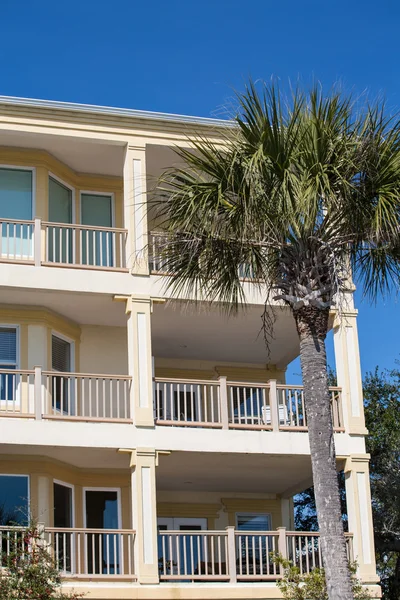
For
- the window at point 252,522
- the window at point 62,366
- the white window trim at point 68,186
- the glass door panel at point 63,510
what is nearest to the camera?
the glass door panel at point 63,510

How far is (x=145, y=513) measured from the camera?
21.1m

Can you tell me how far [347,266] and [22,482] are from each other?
29.0 ft

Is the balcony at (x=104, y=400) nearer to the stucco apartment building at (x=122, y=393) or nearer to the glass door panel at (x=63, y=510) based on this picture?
the stucco apartment building at (x=122, y=393)

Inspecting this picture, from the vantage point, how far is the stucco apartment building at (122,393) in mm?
21469

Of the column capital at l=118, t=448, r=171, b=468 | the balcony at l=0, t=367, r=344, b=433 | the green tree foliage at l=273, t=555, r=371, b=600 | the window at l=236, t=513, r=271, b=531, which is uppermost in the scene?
the balcony at l=0, t=367, r=344, b=433

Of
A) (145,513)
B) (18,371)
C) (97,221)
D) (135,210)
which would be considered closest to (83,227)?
(135,210)

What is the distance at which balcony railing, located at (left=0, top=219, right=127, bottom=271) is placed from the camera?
A: 906 inches

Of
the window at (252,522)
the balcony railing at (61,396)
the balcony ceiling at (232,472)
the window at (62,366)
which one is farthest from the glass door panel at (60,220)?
the window at (252,522)

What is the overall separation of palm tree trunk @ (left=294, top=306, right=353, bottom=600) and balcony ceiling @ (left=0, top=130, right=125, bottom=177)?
927cm

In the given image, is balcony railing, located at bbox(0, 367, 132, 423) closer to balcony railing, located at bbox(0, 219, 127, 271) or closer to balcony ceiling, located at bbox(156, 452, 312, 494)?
balcony ceiling, located at bbox(156, 452, 312, 494)

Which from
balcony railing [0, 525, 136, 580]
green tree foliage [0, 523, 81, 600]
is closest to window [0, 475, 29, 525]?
balcony railing [0, 525, 136, 580]

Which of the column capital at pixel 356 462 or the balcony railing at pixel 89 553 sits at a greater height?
the column capital at pixel 356 462

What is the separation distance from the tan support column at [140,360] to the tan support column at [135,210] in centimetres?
82

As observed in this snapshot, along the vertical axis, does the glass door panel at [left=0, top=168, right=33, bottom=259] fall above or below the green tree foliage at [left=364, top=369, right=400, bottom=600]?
above
